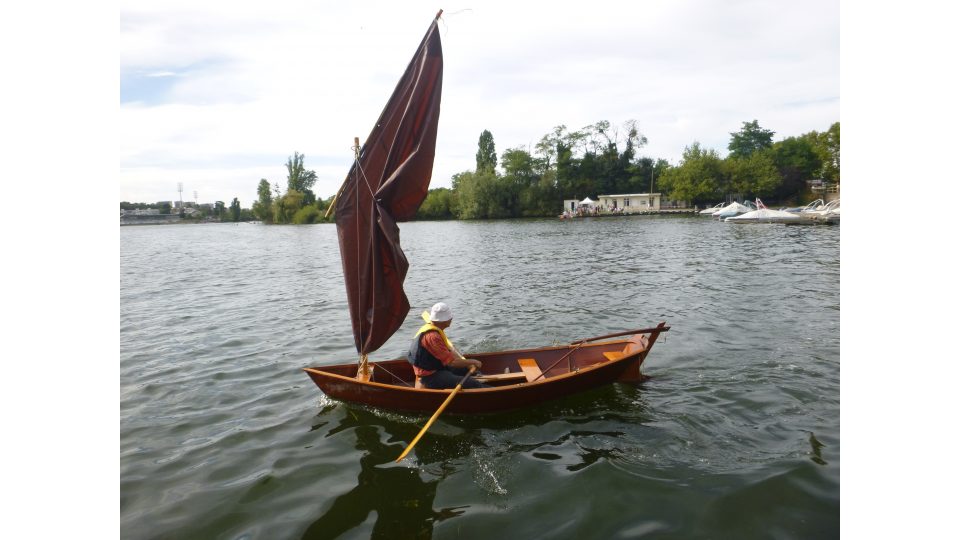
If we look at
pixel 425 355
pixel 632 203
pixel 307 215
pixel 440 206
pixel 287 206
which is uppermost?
pixel 287 206

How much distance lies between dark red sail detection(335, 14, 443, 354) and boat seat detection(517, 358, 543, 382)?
2.57 m

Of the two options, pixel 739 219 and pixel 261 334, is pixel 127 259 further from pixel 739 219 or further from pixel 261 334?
pixel 739 219

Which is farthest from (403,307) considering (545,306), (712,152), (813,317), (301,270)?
(712,152)

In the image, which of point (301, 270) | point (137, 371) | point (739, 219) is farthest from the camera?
point (739, 219)

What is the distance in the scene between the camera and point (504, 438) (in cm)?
798

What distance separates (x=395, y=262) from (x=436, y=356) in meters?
1.81

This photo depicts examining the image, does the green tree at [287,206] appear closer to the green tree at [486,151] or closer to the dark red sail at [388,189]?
the green tree at [486,151]

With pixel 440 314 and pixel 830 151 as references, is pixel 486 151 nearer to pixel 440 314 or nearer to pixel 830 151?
pixel 830 151

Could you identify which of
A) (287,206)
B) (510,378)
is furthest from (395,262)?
(287,206)

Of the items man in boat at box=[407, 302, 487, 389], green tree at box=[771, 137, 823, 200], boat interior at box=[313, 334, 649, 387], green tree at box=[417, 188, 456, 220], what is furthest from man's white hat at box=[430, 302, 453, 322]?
green tree at box=[417, 188, 456, 220]

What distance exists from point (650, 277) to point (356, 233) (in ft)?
52.4

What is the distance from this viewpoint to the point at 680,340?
1246 centimetres

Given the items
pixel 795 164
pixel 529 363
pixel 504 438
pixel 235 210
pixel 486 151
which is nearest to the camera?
pixel 504 438

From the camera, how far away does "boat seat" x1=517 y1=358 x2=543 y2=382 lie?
9039 mm
